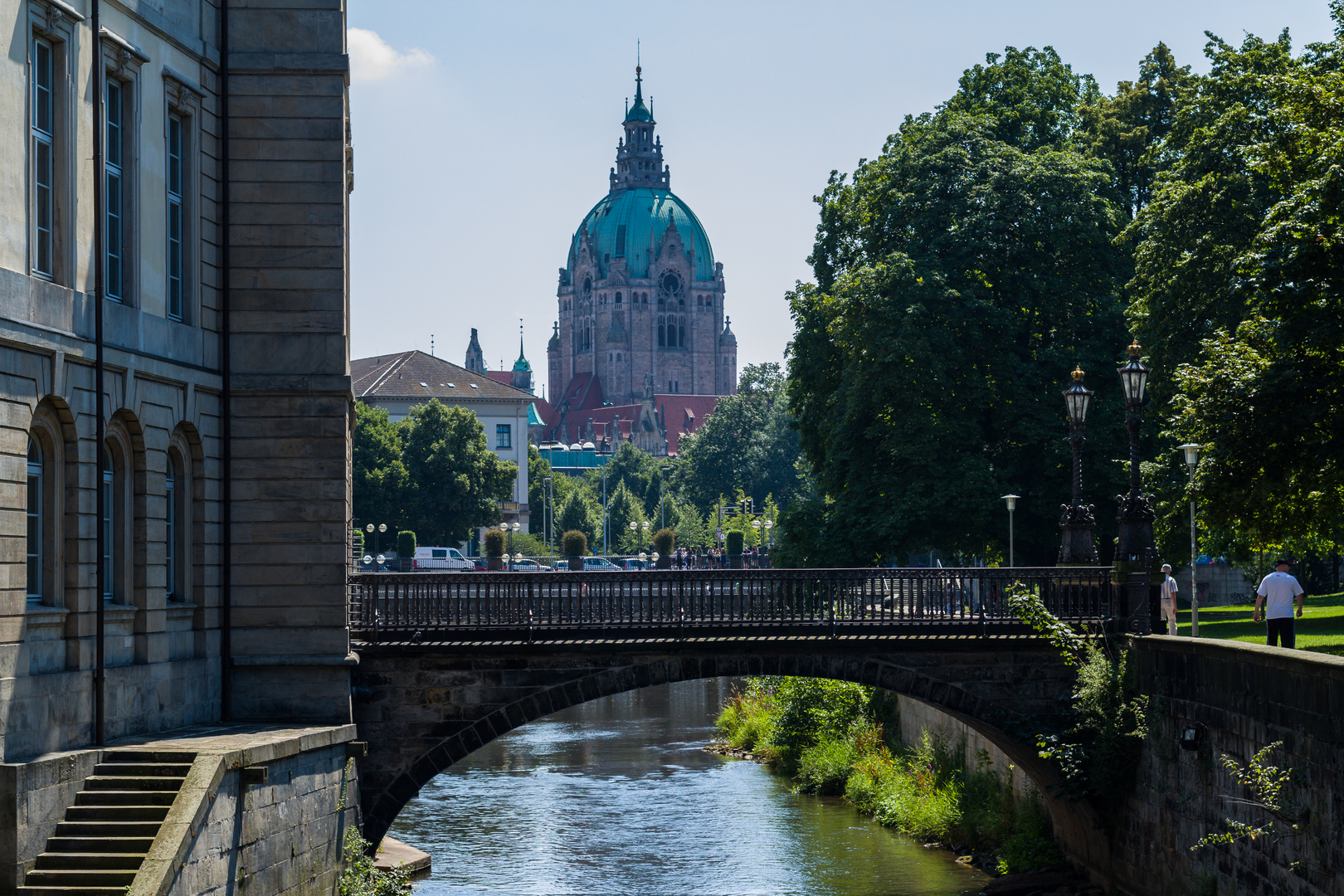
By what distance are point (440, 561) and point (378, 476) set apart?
11539mm

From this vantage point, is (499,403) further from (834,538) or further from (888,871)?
(888,871)

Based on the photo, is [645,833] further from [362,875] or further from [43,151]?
[43,151]

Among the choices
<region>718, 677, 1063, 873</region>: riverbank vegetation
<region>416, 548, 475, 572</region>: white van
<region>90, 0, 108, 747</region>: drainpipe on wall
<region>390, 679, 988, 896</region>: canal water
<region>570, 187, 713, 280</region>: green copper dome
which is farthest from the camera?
<region>570, 187, 713, 280</region>: green copper dome

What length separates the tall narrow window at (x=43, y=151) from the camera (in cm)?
1719

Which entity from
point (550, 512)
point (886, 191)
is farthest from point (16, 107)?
point (550, 512)

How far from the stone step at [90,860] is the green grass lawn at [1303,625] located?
14070 millimetres

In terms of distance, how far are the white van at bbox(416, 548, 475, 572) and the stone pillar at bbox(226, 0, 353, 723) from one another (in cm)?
4419

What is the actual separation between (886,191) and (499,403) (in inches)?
2694

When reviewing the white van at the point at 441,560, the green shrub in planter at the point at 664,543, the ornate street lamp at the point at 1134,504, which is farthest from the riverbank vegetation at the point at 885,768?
the green shrub in planter at the point at 664,543

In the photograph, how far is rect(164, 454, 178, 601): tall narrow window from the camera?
801 inches

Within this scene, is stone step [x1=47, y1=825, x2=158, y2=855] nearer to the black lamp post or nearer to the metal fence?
the metal fence

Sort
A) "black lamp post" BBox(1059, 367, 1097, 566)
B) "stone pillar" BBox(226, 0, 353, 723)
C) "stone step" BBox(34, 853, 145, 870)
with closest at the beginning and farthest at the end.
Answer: "stone step" BBox(34, 853, 145, 870) < "stone pillar" BBox(226, 0, 353, 723) < "black lamp post" BBox(1059, 367, 1097, 566)

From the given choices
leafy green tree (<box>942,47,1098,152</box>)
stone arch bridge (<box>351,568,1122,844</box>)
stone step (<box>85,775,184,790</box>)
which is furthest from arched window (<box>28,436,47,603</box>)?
leafy green tree (<box>942,47,1098,152</box>)

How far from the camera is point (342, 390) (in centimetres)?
2127
